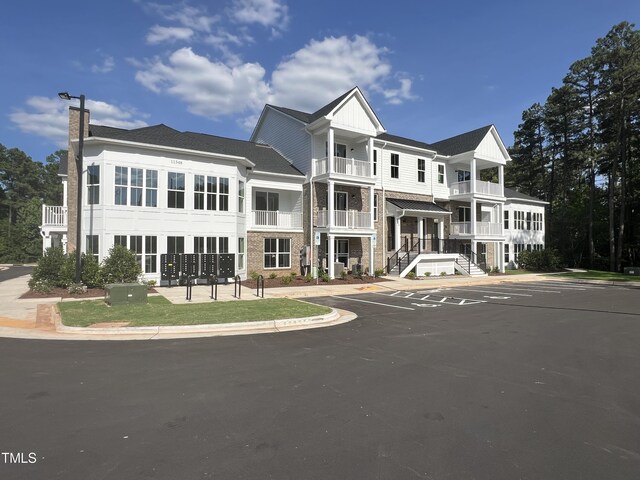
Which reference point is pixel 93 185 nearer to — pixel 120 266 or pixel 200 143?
pixel 120 266

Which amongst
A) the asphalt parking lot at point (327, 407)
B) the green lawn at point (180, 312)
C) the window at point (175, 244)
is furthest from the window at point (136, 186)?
the asphalt parking lot at point (327, 407)

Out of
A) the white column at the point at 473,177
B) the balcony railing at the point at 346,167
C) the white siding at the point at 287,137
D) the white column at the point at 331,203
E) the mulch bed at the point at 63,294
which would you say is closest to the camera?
the mulch bed at the point at 63,294

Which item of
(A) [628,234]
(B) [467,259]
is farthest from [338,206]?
(A) [628,234]

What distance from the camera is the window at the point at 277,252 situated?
24.1 m

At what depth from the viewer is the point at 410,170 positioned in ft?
96.3

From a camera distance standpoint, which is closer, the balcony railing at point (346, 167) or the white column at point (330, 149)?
the white column at point (330, 149)

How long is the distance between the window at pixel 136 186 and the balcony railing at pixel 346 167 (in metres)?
10.3

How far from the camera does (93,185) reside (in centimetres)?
1884

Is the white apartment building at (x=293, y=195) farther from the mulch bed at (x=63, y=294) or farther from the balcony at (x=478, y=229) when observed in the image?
the mulch bed at (x=63, y=294)

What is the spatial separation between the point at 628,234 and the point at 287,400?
158ft

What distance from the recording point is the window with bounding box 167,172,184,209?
2031 cm

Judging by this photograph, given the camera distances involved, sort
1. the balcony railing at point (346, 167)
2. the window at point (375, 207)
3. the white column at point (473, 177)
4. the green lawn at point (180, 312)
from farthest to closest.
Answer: the white column at point (473, 177) → the window at point (375, 207) → the balcony railing at point (346, 167) → the green lawn at point (180, 312)

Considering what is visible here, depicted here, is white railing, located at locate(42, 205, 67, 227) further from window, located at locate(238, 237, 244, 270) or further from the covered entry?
the covered entry

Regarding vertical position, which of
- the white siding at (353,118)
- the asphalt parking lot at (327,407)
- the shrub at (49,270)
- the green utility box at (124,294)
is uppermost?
the white siding at (353,118)
